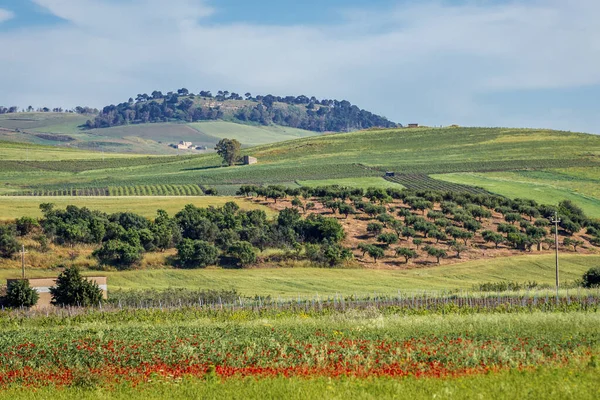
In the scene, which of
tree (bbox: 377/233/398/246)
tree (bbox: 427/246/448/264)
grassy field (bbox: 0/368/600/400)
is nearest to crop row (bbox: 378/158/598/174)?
tree (bbox: 377/233/398/246)

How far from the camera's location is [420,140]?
191 m

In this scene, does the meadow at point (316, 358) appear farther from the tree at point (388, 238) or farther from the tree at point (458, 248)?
the tree at point (388, 238)

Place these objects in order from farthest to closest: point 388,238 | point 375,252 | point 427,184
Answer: point 427,184 < point 388,238 < point 375,252

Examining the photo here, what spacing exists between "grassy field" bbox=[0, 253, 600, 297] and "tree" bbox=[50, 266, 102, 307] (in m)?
8.92

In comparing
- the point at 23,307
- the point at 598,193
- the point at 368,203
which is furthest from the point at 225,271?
the point at 598,193

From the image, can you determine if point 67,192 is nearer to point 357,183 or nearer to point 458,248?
point 357,183

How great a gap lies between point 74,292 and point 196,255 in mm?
21777

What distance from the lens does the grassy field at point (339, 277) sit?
70.0 m

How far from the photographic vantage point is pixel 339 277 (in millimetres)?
74750

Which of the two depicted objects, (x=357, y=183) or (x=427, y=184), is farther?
(x=357, y=183)

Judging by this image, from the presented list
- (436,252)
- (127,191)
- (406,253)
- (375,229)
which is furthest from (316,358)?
(127,191)

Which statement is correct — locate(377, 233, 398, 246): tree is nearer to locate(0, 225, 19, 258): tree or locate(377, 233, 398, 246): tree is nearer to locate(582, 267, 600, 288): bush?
locate(582, 267, 600, 288): bush

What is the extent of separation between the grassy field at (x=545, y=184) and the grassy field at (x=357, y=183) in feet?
32.5

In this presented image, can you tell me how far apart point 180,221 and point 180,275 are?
1703 cm
